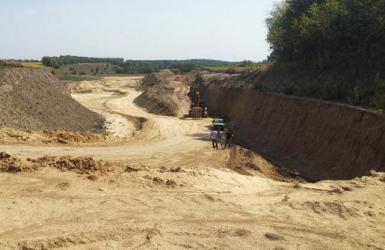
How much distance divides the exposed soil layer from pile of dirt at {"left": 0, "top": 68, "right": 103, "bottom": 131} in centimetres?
1389

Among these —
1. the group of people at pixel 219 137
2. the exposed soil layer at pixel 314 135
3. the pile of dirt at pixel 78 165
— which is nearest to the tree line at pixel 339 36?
the exposed soil layer at pixel 314 135

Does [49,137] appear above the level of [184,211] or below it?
below

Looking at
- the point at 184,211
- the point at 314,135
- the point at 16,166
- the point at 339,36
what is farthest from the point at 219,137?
the point at 184,211

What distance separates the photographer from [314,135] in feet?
87.9

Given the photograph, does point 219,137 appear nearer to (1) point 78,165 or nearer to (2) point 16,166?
(1) point 78,165

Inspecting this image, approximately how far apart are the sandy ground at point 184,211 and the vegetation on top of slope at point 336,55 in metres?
10.8

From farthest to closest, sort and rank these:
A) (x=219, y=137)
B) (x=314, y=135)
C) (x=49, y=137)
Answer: (x=219, y=137) → (x=49, y=137) → (x=314, y=135)

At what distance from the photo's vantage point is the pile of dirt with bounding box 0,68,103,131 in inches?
1287

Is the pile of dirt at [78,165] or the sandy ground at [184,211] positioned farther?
the pile of dirt at [78,165]

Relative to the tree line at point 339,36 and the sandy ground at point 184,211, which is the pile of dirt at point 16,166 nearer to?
the sandy ground at point 184,211

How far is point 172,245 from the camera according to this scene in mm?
11367

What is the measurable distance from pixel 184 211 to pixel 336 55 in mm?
26854

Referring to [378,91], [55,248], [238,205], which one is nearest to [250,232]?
[238,205]

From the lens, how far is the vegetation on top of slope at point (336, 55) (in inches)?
1150
